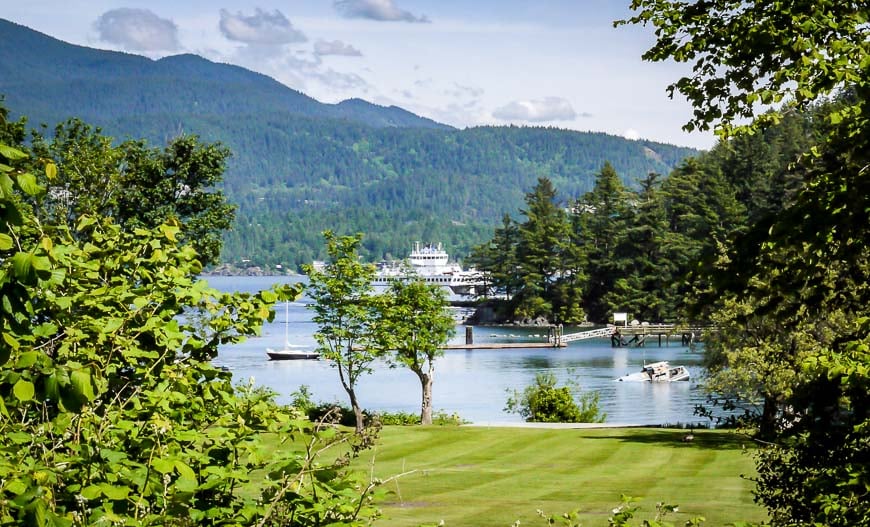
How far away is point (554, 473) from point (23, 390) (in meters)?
18.4

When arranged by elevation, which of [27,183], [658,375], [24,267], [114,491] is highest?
[27,183]

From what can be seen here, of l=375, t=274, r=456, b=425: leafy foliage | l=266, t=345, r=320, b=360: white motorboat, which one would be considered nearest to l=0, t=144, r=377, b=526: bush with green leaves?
l=375, t=274, r=456, b=425: leafy foliage

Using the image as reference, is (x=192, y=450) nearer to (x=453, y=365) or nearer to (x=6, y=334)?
(x=6, y=334)

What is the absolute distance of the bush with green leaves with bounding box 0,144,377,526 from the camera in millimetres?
2893

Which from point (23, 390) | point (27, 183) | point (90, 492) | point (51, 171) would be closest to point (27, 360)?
point (23, 390)

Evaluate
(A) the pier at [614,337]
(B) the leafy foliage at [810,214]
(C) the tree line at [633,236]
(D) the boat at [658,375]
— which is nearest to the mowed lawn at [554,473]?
(B) the leafy foliage at [810,214]

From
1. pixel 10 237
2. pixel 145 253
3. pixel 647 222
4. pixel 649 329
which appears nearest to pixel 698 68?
pixel 145 253

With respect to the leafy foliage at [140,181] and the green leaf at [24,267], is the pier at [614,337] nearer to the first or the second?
the leafy foliage at [140,181]

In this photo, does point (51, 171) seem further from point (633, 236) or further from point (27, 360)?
point (633, 236)

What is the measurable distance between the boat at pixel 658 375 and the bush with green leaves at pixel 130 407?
4728cm

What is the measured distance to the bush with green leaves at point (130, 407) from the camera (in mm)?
2893

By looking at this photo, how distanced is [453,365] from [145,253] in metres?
55.8

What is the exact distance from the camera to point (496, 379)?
172ft

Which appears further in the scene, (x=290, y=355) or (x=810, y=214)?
(x=290, y=355)
